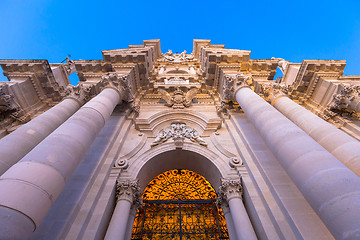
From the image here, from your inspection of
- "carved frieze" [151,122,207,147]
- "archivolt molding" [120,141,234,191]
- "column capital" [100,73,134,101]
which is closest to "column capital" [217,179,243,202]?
"archivolt molding" [120,141,234,191]

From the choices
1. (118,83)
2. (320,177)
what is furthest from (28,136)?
(320,177)

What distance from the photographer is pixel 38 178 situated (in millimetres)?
3971

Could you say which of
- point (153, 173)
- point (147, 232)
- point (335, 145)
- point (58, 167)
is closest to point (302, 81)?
point (335, 145)

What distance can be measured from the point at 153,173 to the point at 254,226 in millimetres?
4934

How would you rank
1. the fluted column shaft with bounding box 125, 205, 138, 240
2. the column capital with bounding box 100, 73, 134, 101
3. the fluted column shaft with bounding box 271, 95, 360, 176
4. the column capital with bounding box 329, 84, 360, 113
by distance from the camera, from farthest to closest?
1. the column capital with bounding box 100, 73, 134, 101
2. the column capital with bounding box 329, 84, 360, 113
3. the fluted column shaft with bounding box 125, 205, 138, 240
4. the fluted column shaft with bounding box 271, 95, 360, 176

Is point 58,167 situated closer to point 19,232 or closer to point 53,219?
point 19,232

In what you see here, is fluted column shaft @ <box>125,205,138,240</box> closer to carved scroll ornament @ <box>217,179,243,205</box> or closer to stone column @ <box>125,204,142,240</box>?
stone column @ <box>125,204,142,240</box>

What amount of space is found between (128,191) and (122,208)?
0.64m

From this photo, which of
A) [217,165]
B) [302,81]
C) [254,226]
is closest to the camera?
[254,226]

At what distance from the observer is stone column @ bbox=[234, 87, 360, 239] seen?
3324mm

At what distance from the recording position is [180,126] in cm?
1050

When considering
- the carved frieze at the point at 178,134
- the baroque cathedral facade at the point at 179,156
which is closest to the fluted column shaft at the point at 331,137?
the baroque cathedral facade at the point at 179,156

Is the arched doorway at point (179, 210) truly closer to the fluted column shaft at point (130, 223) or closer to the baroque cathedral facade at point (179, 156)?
the baroque cathedral facade at point (179, 156)

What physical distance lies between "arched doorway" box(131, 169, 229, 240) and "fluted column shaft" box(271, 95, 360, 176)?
4.79m
